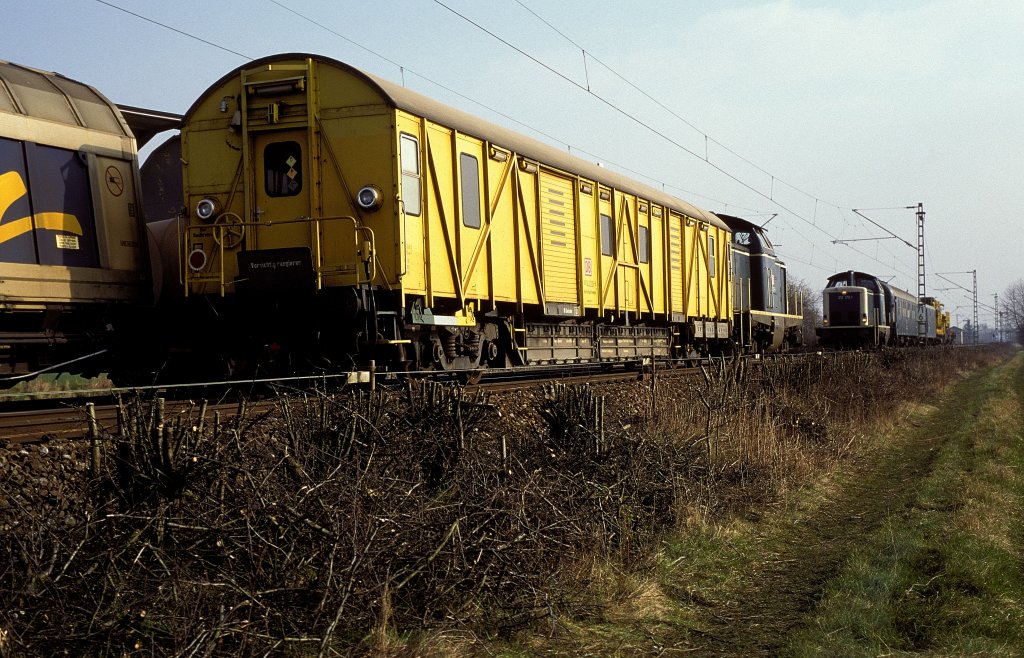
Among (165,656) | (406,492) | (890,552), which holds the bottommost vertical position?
(890,552)

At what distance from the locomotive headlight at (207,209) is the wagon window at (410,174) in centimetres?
240


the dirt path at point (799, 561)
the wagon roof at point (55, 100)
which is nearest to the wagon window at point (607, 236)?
the dirt path at point (799, 561)

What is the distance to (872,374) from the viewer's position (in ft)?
70.8

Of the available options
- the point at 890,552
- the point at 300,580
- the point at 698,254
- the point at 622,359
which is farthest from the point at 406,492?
the point at 698,254

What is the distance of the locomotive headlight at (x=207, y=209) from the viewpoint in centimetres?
1216

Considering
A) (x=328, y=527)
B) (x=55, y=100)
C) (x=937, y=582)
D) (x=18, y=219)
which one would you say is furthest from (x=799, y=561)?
(x=55, y=100)

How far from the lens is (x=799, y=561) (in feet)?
28.1

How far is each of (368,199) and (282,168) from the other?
1.42 m

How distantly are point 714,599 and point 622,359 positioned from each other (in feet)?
37.1

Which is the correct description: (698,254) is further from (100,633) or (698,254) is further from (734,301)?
(100,633)

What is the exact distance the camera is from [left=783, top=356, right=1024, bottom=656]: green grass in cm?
618

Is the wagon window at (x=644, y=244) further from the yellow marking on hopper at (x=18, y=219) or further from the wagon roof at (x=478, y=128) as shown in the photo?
the yellow marking on hopper at (x=18, y=219)

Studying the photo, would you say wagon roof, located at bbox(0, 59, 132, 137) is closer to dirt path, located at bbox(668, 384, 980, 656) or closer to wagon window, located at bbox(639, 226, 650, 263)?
wagon window, located at bbox(639, 226, 650, 263)

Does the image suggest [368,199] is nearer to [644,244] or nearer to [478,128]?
[478,128]
